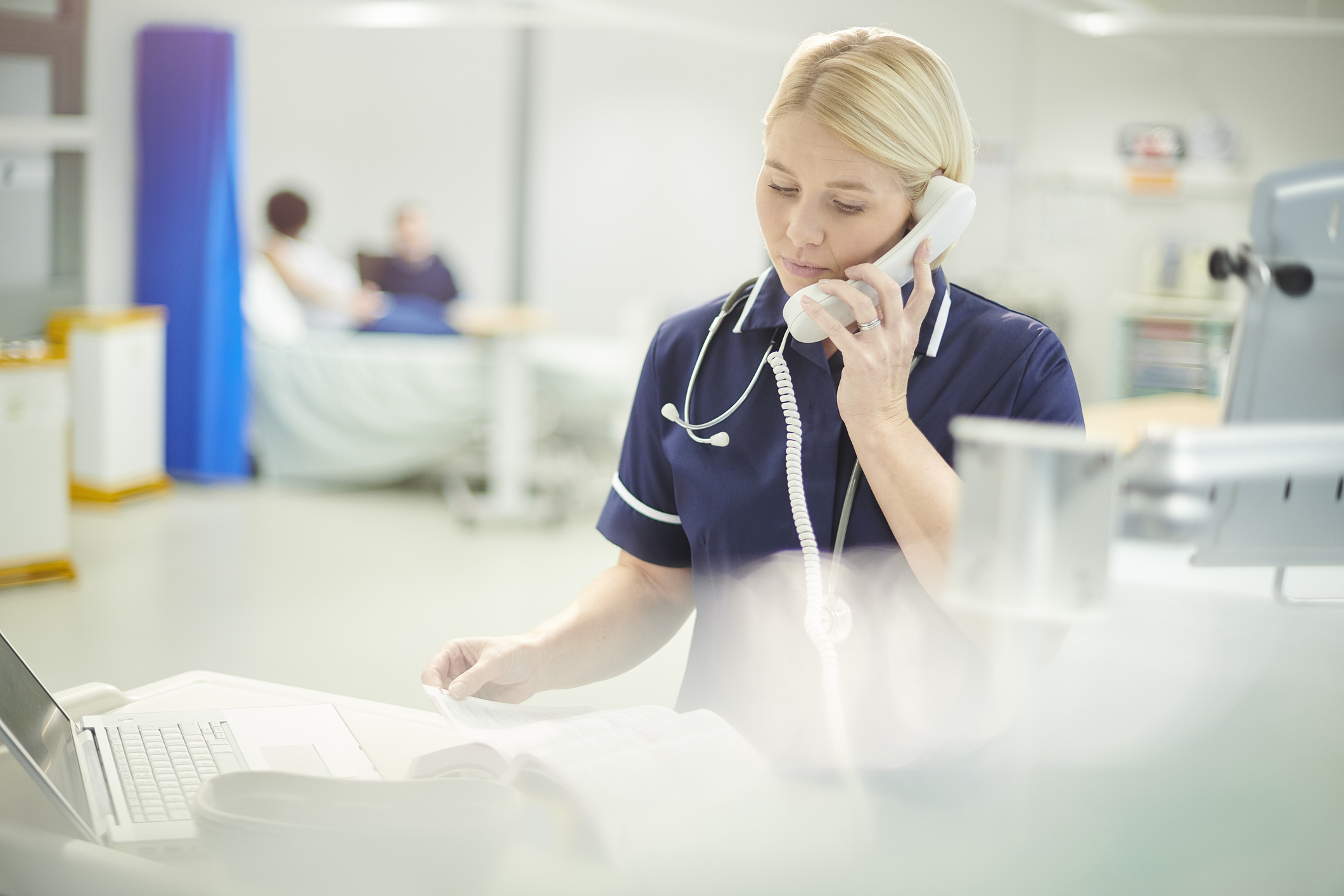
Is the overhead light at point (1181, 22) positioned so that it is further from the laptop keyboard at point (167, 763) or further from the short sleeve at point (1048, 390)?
the laptop keyboard at point (167, 763)

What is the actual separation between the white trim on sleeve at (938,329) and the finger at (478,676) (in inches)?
17.2

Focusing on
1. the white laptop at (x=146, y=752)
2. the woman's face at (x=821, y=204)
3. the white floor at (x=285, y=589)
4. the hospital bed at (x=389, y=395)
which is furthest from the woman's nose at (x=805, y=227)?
the hospital bed at (x=389, y=395)

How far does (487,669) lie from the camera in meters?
0.99

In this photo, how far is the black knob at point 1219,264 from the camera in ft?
2.45

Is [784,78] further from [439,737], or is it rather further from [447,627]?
[447,627]

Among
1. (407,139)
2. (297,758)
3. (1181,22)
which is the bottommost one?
(297,758)

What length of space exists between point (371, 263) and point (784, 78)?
5142mm

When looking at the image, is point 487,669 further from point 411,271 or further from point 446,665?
point 411,271

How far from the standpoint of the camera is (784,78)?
3.17ft

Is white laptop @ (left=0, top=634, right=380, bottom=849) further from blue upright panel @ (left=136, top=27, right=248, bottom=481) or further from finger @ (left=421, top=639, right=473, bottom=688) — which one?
blue upright panel @ (left=136, top=27, right=248, bottom=481)

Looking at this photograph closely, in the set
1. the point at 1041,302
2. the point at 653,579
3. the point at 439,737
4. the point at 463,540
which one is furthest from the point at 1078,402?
the point at 1041,302

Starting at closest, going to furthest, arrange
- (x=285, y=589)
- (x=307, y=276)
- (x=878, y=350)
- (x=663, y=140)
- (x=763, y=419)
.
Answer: (x=878, y=350), (x=763, y=419), (x=285, y=589), (x=307, y=276), (x=663, y=140)

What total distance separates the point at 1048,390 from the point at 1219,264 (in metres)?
0.22

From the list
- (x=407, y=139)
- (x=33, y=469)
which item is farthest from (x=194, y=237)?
(x=407, y=139)
